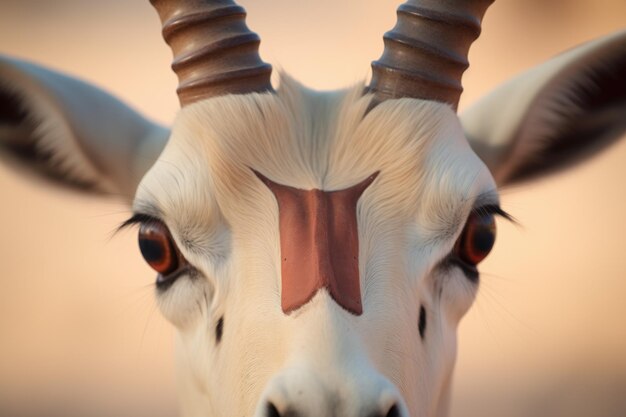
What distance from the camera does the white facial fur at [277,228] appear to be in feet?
7.97

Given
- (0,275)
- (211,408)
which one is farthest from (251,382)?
(0,275)

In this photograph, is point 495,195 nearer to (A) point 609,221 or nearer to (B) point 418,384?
(B) point 418,384

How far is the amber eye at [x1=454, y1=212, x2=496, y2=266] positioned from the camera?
2.82 metres

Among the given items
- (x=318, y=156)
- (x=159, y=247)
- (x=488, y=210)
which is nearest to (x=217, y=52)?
(x=318, y=156)

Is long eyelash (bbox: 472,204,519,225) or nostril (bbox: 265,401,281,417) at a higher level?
long eyelash (bbox: 472,204,519,225)

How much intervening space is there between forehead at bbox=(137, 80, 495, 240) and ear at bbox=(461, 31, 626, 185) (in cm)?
56

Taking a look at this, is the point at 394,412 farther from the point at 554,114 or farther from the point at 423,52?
the point at 554,114

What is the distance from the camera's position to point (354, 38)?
7820mm

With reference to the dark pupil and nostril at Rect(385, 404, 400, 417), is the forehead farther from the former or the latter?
nostril at Rect(385, 404, 400, 417)

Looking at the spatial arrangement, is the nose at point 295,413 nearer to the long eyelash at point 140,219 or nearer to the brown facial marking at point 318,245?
the brown facial marking at point 318,245

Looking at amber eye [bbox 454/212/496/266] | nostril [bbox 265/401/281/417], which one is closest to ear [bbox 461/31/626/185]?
amber eye [bbox 454/212/496/266]

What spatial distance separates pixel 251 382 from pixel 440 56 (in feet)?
4.18

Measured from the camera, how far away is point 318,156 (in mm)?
2752

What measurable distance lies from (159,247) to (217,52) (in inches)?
26.7
